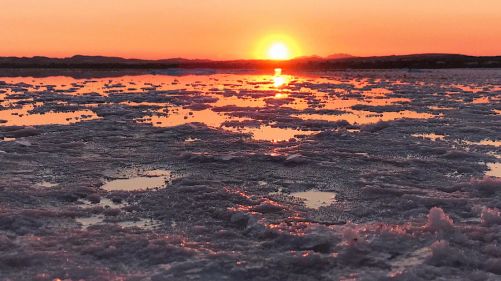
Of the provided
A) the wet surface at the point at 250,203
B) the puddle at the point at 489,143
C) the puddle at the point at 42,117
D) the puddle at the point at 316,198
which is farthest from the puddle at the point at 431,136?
the puddle at the point at 42,117

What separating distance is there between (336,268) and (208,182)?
3.64m

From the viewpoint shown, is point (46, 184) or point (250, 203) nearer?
point (250, 203)

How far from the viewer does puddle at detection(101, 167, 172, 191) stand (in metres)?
7.55

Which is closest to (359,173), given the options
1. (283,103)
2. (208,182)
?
(208,182)

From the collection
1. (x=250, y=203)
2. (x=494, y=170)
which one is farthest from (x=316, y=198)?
(x=494, y=170)

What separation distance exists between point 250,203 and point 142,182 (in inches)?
84.9

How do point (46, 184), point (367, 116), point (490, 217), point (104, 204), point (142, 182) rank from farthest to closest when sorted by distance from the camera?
1. point (367, 116)
2. point (142, 182)
3. point (46, 184)
4. point (104, 204)
5. point (490, 217)

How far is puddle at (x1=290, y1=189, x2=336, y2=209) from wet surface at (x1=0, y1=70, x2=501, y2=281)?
0.03 m

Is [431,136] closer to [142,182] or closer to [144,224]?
[142,182]

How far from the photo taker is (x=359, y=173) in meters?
8.52

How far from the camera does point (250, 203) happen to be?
6734mm

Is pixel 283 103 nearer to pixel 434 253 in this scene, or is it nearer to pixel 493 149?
pixel 493 149

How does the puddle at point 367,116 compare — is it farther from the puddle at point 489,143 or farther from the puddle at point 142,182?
the puddle at point 142,182

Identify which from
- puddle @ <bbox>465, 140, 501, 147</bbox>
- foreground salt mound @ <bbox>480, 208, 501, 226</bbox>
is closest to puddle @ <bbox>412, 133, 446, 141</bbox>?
puddle @ <bbox>465, 140, 501, 147</bbox>
